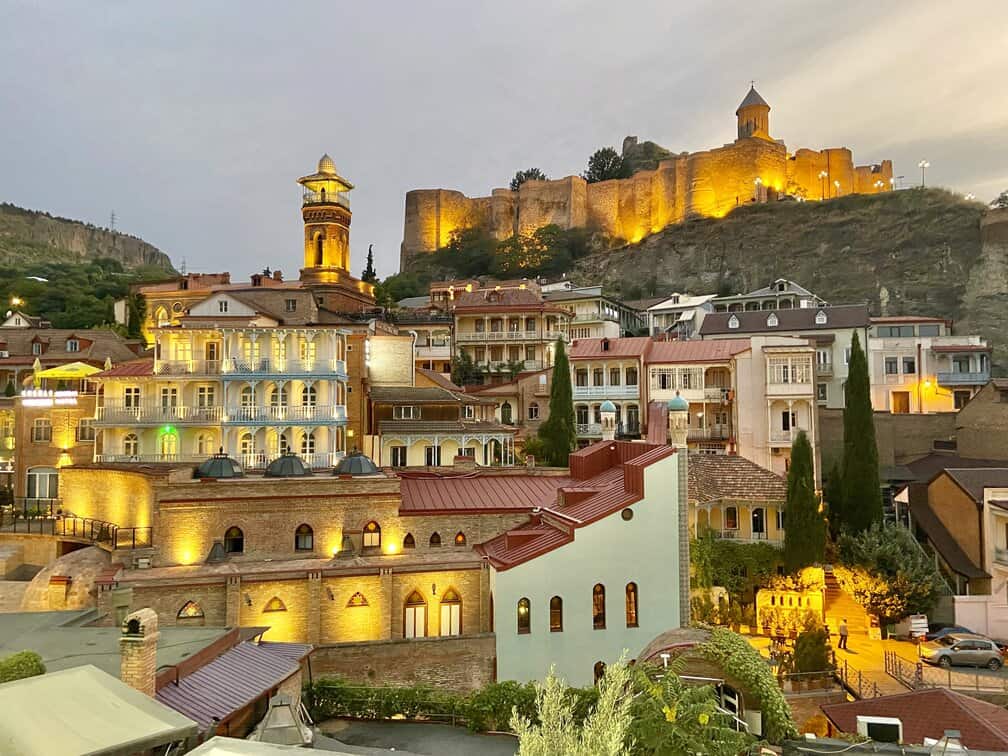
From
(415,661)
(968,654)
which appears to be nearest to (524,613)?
(415,661)

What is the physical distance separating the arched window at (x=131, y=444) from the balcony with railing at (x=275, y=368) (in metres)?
4.95

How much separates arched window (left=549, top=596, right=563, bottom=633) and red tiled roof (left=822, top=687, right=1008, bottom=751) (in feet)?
26.3

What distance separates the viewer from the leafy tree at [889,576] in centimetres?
2667

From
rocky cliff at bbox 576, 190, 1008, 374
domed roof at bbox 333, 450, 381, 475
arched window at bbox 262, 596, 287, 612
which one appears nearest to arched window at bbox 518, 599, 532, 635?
arched window at bbox 262, 596, 287, 612

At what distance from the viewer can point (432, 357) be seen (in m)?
51.0

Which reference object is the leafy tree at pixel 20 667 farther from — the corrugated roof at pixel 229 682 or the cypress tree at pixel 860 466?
the cypress tree at pixel 860 466

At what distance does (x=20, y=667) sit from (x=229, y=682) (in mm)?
3428

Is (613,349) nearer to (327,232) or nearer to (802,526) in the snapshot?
(802,526)

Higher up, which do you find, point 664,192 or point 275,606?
point 664,192

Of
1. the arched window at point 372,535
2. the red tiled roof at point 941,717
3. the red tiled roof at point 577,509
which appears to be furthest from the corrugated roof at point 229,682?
the red tiled roof at point 941,717

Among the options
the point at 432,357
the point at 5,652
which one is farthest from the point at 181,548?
the point at 432,357

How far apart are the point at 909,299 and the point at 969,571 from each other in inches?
1843

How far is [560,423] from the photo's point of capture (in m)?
37.1

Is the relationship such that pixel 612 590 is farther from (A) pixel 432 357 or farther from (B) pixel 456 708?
(A) pixel 432 357
